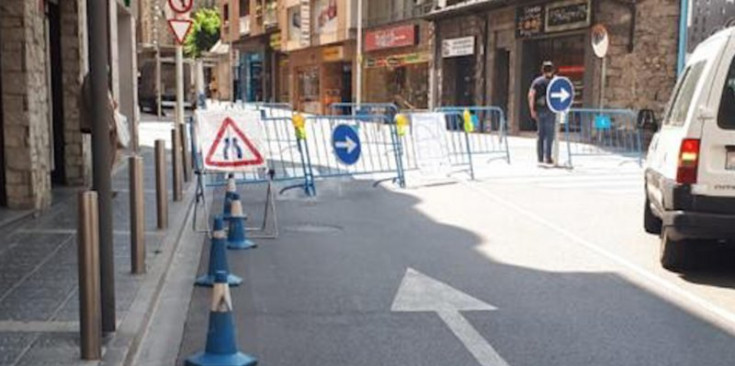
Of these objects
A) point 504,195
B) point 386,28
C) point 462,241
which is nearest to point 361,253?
point 462,241

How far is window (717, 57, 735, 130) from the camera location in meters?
7.05

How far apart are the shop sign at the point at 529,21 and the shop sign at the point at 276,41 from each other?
3212 cm

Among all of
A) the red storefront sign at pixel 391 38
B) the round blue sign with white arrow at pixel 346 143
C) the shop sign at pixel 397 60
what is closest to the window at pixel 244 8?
the shop sign at pixel 397 60

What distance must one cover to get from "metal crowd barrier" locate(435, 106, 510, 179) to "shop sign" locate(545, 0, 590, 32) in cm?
329

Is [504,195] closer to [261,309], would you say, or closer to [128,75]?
[261,309]

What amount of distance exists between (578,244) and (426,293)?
2912 mm

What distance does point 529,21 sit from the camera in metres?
27.2

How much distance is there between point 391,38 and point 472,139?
17944mm

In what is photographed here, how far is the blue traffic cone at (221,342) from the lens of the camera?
4672 millimetres

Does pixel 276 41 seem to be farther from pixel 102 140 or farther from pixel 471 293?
pixel 102 140

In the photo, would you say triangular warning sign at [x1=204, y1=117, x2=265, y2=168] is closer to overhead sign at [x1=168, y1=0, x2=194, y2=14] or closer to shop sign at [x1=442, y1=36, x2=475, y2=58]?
overhead sign at [x1=168, y1=0, x2=194, y2=14]

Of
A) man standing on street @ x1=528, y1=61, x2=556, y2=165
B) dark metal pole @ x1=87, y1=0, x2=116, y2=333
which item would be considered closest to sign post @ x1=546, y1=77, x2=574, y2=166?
man standing on street @ x1=528, y1=61, x2=556, y2=165

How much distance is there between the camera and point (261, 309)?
6445 millimetres

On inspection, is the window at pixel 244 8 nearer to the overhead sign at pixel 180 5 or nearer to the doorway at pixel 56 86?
the overhead sign at pixel 180 5
